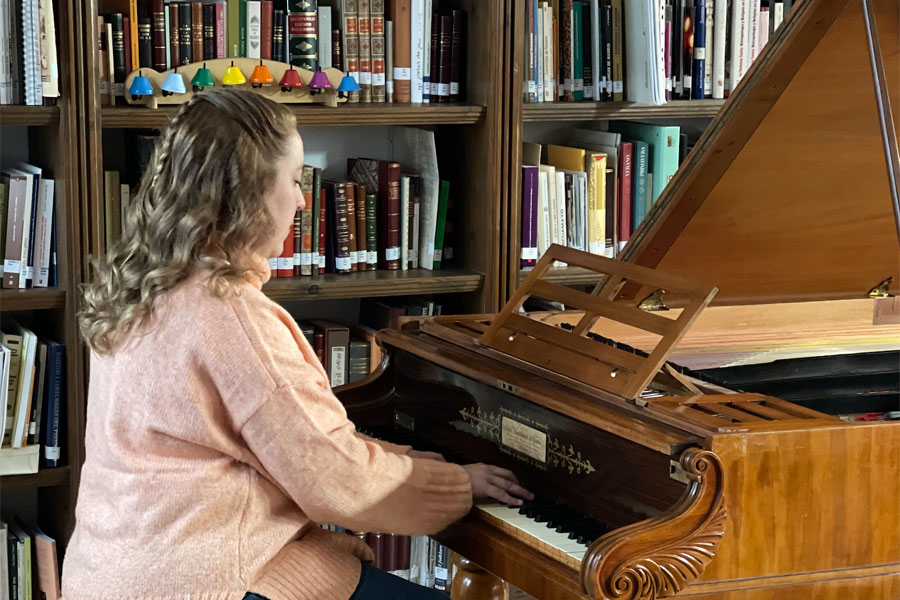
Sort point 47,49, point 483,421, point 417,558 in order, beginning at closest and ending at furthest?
point 483,421 < point 47,49 < point 417,558

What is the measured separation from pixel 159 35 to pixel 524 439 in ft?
4.81

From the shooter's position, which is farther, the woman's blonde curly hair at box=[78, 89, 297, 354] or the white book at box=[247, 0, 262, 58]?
the white book at box=[247, 0, 262, 58]

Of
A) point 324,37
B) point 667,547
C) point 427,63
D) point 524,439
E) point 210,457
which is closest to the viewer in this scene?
point 667,547

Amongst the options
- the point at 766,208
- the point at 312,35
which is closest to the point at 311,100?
the point at 312,35

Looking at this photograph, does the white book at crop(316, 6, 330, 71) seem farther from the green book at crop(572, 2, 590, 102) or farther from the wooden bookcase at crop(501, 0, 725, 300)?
the green book at crop(572, 2, 590, 102)

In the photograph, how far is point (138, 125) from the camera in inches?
109

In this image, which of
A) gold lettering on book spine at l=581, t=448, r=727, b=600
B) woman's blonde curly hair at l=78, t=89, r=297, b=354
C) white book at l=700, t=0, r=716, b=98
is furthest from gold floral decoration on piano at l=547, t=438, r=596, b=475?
white book at l=700, t=0, r=716, b=98

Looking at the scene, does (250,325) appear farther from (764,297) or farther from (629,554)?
(764,297)

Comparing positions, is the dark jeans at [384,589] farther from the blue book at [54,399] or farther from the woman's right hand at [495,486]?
the blue book at [54,399]

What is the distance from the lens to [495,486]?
1.85 metres

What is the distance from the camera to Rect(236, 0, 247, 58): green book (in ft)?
9.53

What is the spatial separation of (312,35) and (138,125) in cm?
48

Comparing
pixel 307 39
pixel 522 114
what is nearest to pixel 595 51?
pixel 522 114

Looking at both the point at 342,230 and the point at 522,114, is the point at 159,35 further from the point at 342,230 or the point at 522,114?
the point at 522,114
